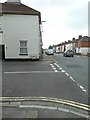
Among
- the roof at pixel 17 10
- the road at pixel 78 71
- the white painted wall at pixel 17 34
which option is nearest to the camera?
the road at pixel 78 71

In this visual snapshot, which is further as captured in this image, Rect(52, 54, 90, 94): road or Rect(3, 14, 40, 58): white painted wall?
Rect(3, 14, 40, 58): white painted wall

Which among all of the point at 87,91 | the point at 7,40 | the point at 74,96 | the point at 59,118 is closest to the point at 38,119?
the point at 59,118

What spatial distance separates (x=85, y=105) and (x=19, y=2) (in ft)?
108

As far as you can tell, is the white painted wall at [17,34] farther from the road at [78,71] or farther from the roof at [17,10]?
the road at [78,71]

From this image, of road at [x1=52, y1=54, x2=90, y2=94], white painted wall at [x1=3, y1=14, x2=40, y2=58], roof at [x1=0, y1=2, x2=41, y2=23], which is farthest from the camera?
roof at [x1=0, y1=2, x2=41, y2=23]

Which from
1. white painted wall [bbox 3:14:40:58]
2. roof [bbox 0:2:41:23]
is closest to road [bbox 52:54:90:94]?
white painted wall [bbox 3:14:40:58]

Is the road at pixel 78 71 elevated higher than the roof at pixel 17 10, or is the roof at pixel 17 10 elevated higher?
the roof at pixel 17 10

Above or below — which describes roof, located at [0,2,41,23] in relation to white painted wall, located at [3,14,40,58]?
above

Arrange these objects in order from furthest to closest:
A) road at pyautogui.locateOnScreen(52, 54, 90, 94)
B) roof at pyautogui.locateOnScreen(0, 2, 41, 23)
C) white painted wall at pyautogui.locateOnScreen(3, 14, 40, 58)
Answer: roof at pyautogui.locateOnScreen(0, 2, 41, 23) < white painted wall at pyautogui.locateOnScreen(3, 14, 40, 58) < road at pyautogui.locateOnScreen(52, 54, 90, 94)

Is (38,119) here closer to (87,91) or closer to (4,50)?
(87,91)

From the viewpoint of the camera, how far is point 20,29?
33.5 m

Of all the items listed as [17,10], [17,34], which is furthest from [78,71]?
[17,10]

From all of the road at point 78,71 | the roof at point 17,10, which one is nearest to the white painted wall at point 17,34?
the roof at point 17,10

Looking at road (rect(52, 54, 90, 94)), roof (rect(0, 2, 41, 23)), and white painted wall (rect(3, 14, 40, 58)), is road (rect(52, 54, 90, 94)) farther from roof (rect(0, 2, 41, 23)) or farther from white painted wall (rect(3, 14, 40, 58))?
roof (rect(0, 2, 41, 23))
